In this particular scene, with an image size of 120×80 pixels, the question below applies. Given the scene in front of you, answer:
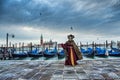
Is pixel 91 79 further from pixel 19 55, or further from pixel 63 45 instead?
pixel 19 55

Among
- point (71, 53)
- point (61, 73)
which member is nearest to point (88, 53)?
point (71, 53)

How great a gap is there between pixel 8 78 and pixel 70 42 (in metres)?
4.83

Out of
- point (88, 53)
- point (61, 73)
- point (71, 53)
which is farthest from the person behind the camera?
point (88, 53)

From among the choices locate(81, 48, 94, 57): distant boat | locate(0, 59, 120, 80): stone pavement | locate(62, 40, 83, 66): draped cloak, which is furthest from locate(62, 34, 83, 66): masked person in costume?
locate(81, 48, 94, 57): distant boat

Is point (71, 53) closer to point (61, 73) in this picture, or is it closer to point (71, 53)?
point (71, 53)

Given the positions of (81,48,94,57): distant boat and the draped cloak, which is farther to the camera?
(81,48,94,57): distant boat

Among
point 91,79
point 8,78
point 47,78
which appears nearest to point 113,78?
point 91,79

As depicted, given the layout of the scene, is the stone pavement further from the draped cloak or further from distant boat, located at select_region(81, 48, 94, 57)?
distant boat, located at select_region(81, 48, 94, 57)

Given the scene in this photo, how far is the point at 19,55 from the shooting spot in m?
26.3

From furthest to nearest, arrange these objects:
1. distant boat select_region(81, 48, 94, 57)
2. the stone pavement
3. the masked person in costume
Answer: distant boat select_region(81, 48, 94, 57) < the masked person in costume < the stone pavement

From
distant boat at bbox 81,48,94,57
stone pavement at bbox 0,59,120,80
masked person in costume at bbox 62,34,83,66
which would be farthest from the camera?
distant boat at bbox 81,48,94,57

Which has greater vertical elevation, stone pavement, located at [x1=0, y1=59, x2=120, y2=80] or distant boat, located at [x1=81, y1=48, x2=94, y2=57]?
distant boat, located at [x1=81, y1=48, x2=94, y2=57]

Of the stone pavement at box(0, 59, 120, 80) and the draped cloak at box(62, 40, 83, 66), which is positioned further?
the draped cloak at box(62, 40, 83, 66)

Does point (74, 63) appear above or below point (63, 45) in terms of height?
below
